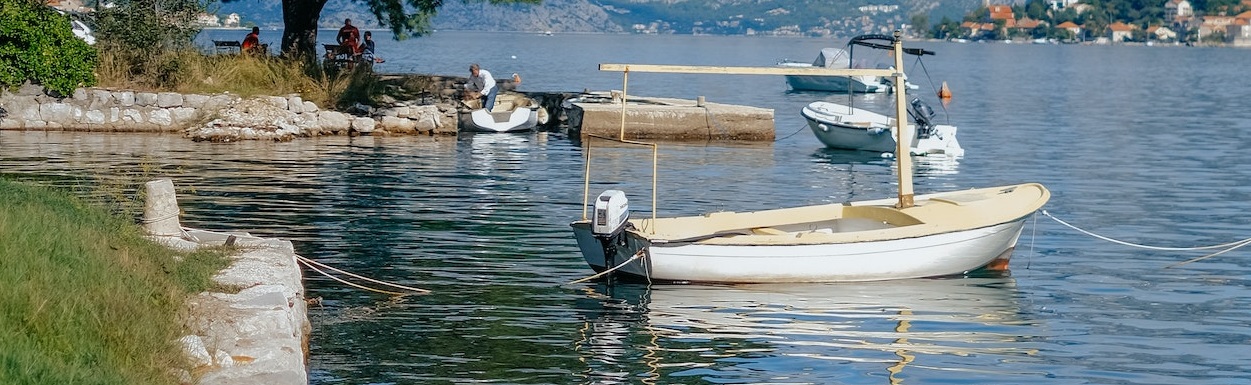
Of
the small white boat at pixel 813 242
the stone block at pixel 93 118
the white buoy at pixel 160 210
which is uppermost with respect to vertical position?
the white buoy at pixel 160 210

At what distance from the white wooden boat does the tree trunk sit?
1932cm

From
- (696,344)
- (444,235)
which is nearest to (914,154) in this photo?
(444,235)

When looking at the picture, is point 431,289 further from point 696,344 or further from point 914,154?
point 914,154

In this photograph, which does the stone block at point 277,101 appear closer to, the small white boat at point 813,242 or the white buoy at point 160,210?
the small white boat at point 813,242

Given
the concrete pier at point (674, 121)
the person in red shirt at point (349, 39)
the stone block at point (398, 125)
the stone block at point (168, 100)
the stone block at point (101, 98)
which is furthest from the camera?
the person in red shirt at point (349, 39)

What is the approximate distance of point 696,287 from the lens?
15078mm

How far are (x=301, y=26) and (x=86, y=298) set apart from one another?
26.0 m

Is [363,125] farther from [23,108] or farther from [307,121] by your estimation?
[23,108]

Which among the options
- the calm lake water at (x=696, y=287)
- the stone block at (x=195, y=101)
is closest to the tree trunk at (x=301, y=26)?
the stone block at (x=195, y=101)

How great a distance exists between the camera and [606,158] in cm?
2822

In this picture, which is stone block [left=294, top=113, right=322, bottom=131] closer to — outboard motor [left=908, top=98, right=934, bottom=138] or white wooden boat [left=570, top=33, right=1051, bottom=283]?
outboard motor [left=908, top=98, right=934, bottom=138]

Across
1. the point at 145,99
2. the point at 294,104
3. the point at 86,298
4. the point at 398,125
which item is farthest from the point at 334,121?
the point at 86,298

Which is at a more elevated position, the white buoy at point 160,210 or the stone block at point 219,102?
the white buoy at point 160,210

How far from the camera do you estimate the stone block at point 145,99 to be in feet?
101
